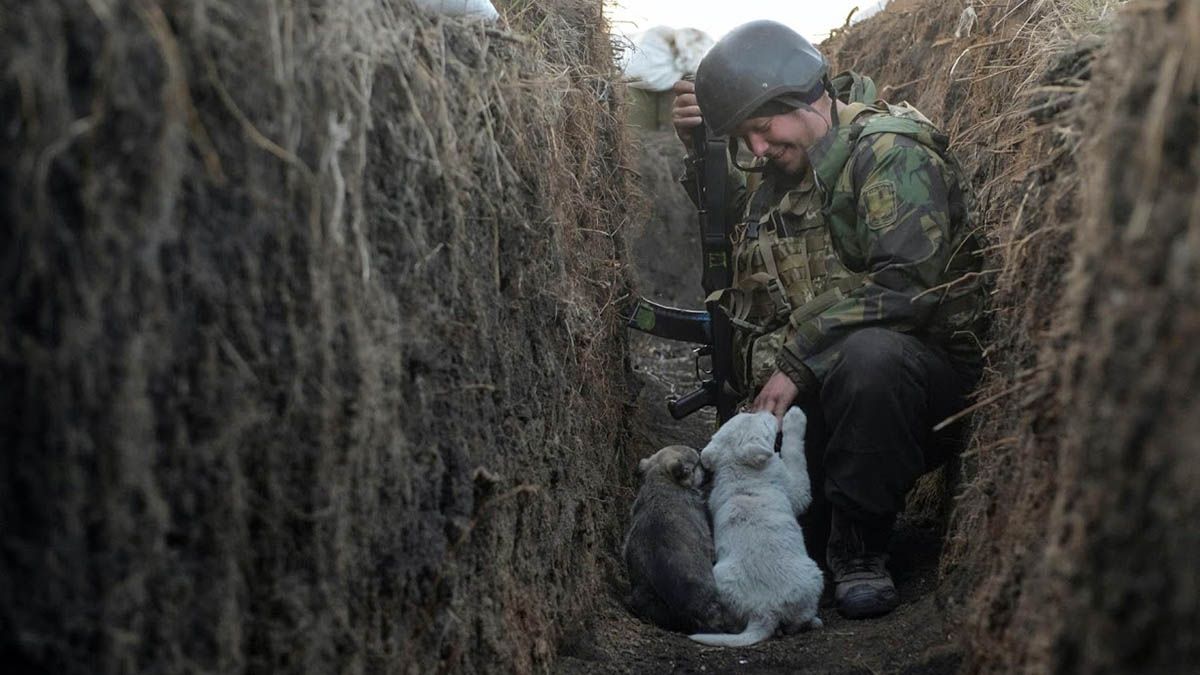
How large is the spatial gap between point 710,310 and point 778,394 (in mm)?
1110

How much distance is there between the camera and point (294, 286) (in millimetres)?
2479

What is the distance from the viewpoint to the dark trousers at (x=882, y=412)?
180 inches

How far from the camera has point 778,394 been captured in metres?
4.91

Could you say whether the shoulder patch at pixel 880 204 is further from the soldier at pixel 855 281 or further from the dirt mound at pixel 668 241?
the dirt mound at pixel 668 241

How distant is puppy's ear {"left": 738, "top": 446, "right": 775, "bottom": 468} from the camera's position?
4.79 metres

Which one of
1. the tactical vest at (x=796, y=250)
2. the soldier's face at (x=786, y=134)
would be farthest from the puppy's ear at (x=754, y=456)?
the soldier's face at (x=786, y=134)

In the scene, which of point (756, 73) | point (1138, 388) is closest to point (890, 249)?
point (756, 73)

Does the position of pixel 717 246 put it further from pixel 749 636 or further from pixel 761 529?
pixel 749 636

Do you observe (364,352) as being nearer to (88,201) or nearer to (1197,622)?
(88,201)

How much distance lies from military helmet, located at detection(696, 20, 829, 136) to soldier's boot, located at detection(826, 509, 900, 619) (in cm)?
175

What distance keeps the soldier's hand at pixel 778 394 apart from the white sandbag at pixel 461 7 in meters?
1.95

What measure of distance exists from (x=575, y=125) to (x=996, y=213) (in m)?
1.77

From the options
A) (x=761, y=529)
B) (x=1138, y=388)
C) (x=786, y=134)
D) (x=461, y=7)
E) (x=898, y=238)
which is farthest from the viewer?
(x=786, y=134)

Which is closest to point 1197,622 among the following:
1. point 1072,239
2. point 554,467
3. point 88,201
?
point 1072,239
